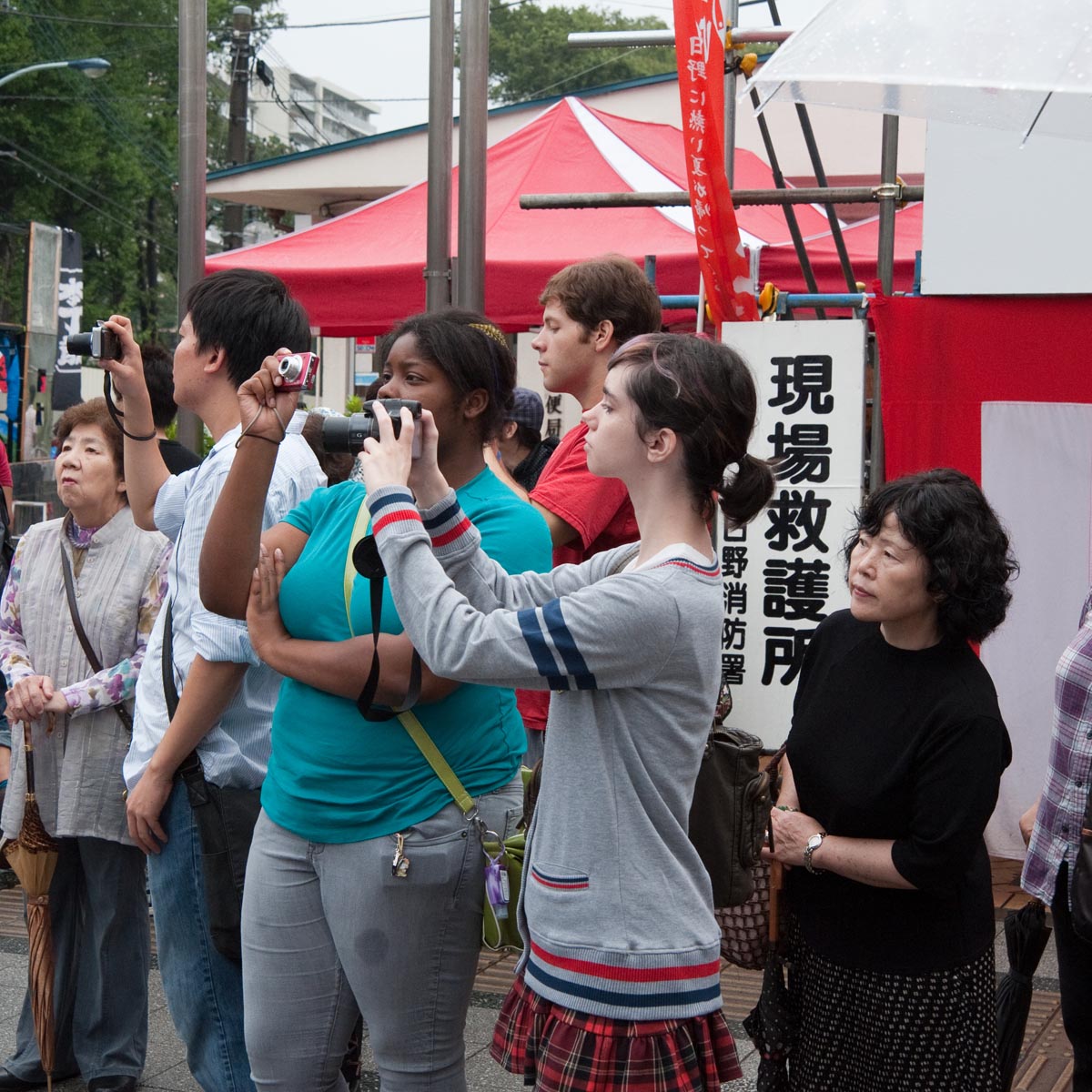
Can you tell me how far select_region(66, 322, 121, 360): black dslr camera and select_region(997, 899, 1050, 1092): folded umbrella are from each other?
2.29 metres

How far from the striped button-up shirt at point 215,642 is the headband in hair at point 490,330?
531mm

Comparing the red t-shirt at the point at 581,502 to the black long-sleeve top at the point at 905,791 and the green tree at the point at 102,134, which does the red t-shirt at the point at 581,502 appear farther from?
the green tree at the point at 102,134

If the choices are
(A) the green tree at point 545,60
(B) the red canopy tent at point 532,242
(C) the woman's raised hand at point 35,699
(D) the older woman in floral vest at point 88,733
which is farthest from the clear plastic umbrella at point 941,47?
(A) the green tree at point 545,60

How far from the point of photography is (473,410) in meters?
2.40

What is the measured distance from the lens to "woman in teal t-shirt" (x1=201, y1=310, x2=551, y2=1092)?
2221mm

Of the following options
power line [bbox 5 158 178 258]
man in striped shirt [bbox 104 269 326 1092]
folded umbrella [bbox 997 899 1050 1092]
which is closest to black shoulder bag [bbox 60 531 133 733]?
man in striped shirt [bbox 104 269 326 1092]

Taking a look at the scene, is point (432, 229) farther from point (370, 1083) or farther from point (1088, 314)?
point (370, 1083)

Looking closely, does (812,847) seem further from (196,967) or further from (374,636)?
(196,967)

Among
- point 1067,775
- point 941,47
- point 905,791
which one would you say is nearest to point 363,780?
point 905,791

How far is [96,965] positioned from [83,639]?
0.83m

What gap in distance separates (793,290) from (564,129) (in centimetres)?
244

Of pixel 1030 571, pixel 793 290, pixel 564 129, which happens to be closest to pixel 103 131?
pixel 564 129

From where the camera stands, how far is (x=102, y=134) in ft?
120

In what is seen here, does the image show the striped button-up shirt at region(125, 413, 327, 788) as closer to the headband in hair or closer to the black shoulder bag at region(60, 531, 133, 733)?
the headband in hair
